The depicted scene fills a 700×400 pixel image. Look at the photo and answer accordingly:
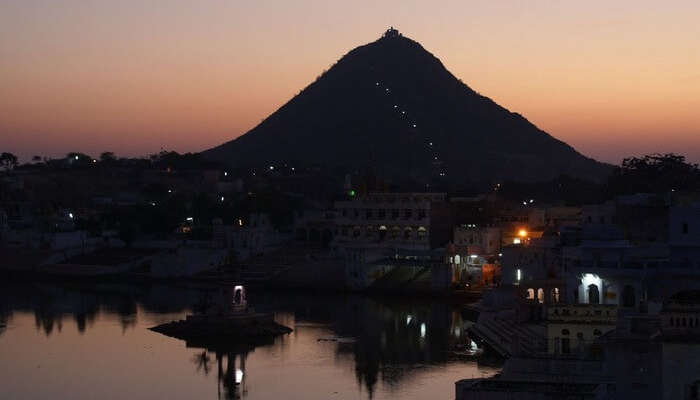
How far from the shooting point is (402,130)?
10256 cm

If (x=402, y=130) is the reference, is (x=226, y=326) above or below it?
below

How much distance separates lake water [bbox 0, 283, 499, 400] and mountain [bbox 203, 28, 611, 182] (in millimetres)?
56902

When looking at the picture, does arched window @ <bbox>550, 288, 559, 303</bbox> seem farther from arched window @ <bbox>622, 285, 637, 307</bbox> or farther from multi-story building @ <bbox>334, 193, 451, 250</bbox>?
multi-story building @ <bbox>334, 193, 451, 250</bbox>

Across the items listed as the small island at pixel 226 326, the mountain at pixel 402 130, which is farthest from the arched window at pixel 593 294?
the mountain at pixel 402 130

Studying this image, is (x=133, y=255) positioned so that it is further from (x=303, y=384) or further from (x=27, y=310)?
(x=303, y=384)

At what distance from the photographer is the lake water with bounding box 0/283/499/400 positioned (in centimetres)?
2481

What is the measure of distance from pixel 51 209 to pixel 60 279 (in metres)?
14.3

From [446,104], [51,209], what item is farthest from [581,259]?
[446,104]

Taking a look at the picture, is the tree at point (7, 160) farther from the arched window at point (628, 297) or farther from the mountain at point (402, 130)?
the arched window at point (628, 297)

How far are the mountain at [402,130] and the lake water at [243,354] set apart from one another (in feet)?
187

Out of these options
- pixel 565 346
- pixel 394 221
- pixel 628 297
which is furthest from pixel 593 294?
pixel 394 221

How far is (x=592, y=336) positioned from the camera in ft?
74.1

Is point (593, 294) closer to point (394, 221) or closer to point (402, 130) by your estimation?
A: point (394, 221)

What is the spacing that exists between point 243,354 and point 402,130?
73972mm
